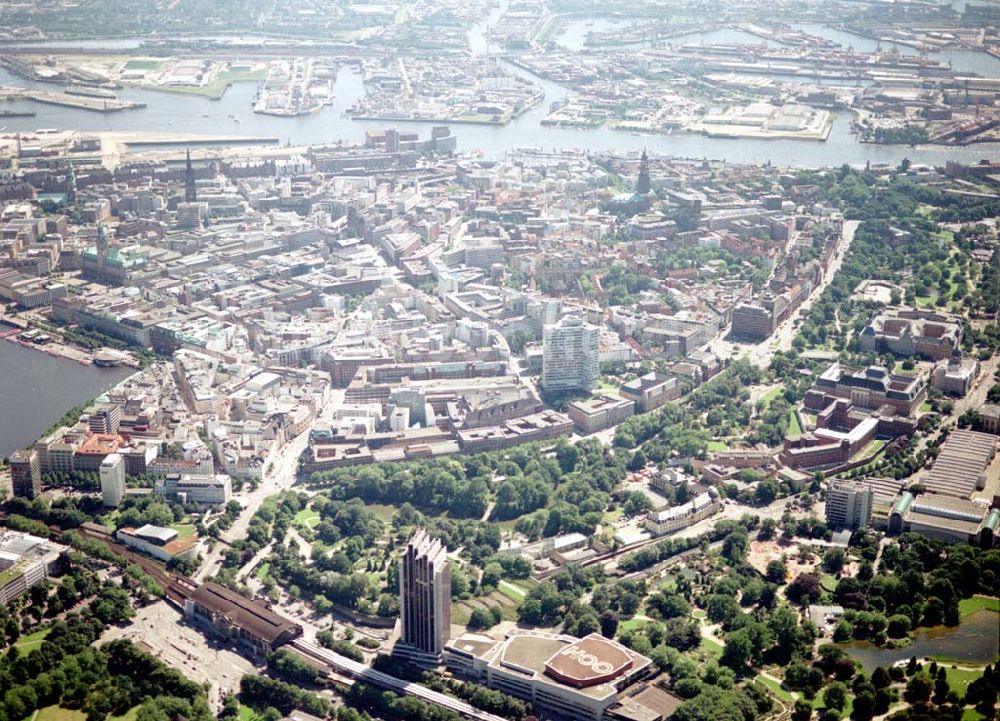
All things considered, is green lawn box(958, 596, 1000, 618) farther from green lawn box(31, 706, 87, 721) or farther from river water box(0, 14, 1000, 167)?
river water box(0, 14, 1000, 167)

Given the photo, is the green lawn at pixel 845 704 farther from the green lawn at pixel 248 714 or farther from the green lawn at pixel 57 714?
the green lawn at pixel 57 714

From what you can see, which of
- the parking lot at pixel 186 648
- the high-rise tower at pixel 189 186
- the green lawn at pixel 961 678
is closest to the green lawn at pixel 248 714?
the parking lot at pixel 186 648

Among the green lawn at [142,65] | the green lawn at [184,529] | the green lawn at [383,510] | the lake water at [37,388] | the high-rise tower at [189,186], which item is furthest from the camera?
the green lawn at [142,65]

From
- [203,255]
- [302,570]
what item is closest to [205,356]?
[203,255]

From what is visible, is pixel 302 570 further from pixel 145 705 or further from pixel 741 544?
pixel 741 544

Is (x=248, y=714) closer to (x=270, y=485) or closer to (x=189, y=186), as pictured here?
(x=270, y=485)

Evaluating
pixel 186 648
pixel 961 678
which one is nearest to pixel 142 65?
pixel 186 648
